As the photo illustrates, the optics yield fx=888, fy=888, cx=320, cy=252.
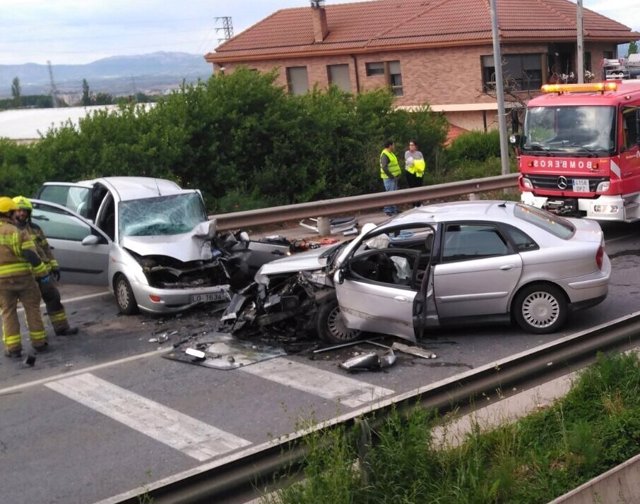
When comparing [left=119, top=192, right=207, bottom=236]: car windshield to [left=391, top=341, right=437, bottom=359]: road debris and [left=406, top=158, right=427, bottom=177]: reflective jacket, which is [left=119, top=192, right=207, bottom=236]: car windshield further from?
[left=406, top=158, right=427, bottom=177]: reflective jacket

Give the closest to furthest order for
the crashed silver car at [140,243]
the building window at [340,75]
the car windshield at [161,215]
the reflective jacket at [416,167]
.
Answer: the crashed silver car at [140,243] < the car windshield at [161,215] < the reflective jacket at [416,167] < the building window at [340,75]

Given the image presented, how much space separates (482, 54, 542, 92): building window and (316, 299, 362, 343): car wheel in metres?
32.9

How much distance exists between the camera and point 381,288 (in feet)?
31.1

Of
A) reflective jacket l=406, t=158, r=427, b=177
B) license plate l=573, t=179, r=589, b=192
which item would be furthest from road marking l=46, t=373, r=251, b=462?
reflective jacket l=406, t=158, r=427, b=177

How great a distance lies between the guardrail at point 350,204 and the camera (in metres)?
16.0

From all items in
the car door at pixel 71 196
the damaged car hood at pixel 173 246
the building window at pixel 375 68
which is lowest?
the damaged car hood at pixel 173 246

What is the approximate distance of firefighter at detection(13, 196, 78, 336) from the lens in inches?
416

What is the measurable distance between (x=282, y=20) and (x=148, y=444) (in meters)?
44.2

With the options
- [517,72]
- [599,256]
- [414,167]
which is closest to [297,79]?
Result: [517,72]

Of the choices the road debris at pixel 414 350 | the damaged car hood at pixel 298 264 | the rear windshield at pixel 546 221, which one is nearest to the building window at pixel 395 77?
the rear windshield at pixel 546 221

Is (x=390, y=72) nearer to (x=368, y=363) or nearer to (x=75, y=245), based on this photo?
(x=75, y=245)

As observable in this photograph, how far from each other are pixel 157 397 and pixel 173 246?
141 inches

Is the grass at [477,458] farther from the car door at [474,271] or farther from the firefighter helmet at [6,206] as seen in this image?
the firefighter helmet at [6,206]

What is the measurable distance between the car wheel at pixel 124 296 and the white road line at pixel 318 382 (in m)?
2.93
